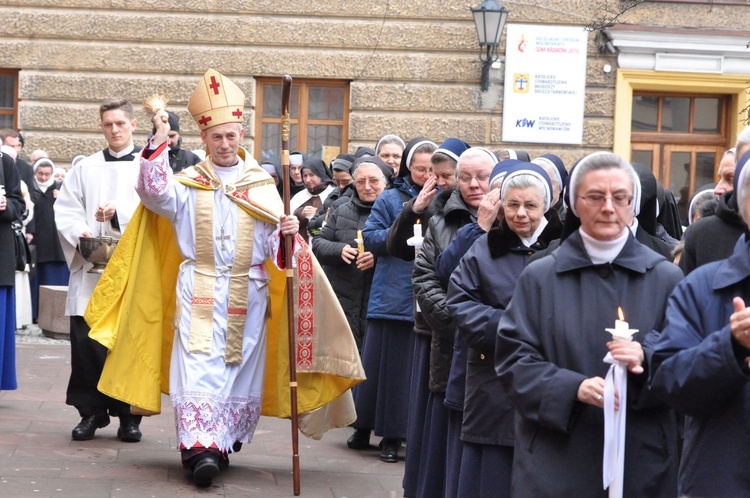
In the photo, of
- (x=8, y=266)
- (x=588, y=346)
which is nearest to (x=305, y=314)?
(x=8, y=266)

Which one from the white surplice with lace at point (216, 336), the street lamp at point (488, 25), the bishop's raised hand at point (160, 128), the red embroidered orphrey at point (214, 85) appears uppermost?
Result: the street lamp at point (488, 25)

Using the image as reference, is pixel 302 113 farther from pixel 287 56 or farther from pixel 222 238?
pixel 222 238

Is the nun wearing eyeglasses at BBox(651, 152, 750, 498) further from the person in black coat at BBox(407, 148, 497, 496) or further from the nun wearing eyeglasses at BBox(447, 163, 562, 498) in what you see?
the person in black coat at BBox(407, 148, 497, 496)

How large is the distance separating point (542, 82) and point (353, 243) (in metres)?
8.26

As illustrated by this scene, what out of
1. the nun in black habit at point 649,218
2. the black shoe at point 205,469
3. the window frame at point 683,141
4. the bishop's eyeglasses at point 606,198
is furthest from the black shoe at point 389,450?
the window frame at point 683,141

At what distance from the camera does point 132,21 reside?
16.0 metres

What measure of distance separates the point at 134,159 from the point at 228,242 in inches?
51.9

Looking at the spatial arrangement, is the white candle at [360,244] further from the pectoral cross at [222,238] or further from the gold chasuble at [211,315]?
the pectoral cross at [222,238]

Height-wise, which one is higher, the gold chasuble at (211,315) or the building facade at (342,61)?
the building facade at (342,61)

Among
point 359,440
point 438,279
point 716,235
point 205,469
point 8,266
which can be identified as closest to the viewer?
point 716,235

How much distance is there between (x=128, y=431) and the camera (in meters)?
7.68

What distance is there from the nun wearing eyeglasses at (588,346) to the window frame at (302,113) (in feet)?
41.5

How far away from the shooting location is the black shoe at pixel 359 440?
809 cm

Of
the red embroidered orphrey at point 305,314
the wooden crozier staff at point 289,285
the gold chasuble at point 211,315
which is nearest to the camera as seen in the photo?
the wooden crozier staff at point 289,285
